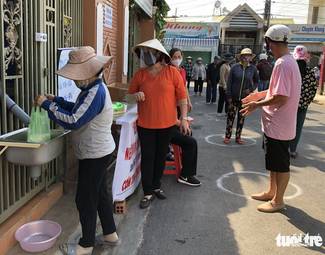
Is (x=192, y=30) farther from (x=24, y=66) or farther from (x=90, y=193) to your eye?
(x=90, y=193)

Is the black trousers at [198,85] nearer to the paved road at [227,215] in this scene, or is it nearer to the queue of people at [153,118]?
the paved road at [227,215]

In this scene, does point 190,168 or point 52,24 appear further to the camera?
point 190,168

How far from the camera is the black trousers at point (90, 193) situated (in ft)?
10.8

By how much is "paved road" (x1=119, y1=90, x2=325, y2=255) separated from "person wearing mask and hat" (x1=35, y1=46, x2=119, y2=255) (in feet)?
1.94

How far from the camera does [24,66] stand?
3.91 m

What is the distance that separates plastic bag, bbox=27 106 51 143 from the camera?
308 centimetres

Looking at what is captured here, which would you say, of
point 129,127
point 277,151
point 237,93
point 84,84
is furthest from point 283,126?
point 237,93

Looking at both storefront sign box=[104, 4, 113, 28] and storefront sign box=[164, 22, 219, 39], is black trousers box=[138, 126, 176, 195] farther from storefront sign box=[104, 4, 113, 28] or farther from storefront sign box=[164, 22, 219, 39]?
storefront sign box=[164, 22, 219, 39]

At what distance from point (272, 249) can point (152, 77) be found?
2.17 metres

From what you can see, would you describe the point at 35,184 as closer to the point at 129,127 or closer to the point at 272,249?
the point at 129,127

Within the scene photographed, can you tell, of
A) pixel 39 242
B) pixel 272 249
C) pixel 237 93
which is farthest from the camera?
pixel 237 93

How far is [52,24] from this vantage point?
449cm

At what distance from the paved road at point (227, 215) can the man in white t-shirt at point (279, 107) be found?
1.22 feet

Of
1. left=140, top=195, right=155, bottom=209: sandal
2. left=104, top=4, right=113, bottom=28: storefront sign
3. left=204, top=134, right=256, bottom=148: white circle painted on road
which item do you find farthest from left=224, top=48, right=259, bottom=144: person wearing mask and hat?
left=140, top=195, right=155, bottom=209: sandal
